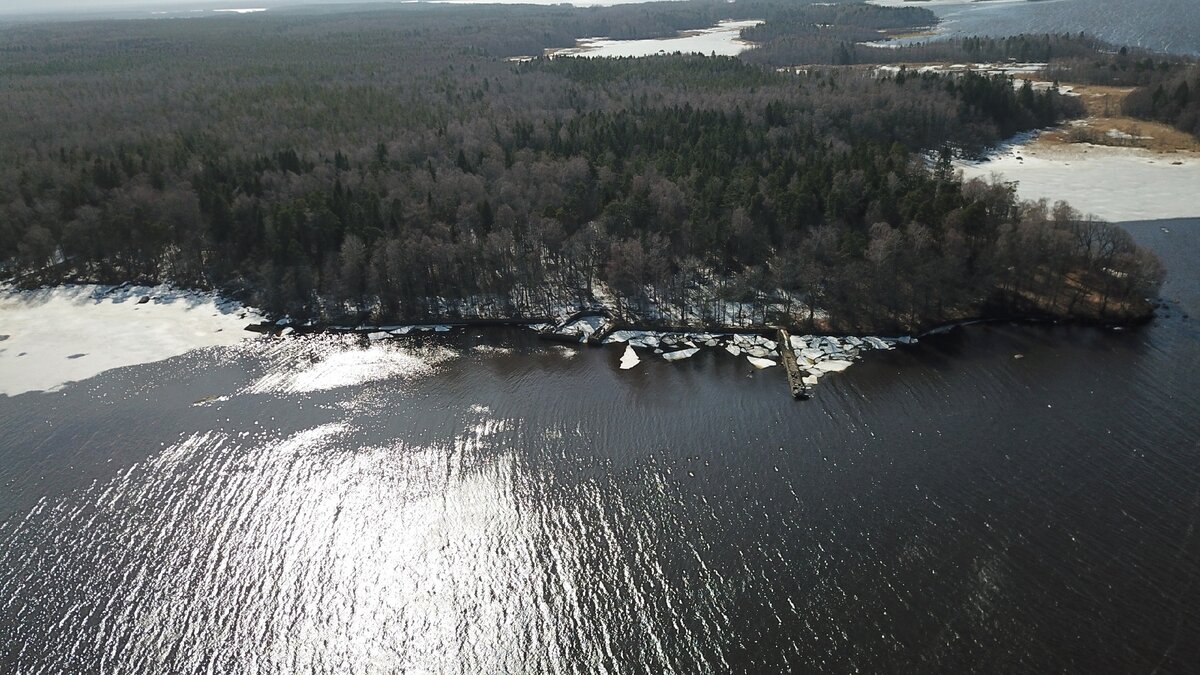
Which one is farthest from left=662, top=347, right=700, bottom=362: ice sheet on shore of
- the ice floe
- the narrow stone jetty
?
the narrow stone jetty

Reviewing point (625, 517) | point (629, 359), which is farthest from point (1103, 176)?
point (625, 517)

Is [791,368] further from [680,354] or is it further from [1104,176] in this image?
[1104,176]

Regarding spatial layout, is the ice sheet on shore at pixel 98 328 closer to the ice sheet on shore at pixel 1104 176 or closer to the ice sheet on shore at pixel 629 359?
the ice sheet on shore at pixel 629 359

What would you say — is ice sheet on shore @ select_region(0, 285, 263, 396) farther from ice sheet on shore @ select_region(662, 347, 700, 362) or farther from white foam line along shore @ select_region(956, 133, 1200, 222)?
white foam line along shore @ select_region(956, 133, 1200, 222)

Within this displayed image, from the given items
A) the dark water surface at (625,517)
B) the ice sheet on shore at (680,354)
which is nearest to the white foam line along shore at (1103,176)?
the dark water surface at (625,517)

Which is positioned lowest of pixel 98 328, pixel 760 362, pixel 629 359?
pixel 98 328

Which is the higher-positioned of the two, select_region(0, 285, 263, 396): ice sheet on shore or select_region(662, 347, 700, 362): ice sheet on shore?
select_region(662, 347, 700, 362): ice sheet on shore

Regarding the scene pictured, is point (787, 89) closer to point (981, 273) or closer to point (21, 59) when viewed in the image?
point (981, 273)

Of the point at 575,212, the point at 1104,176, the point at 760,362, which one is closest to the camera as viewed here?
the point at 760,362
